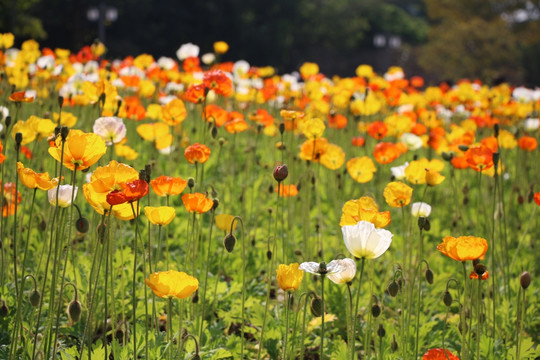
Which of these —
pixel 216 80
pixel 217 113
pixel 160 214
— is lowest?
pixel 160 214

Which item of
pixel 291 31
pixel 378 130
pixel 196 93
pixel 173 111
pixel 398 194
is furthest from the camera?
pixel 291 31

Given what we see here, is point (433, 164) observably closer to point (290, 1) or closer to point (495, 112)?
point (495, 112)

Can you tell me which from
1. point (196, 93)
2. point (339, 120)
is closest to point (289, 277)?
point (196, 93)

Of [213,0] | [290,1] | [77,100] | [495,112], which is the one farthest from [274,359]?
[290,1]

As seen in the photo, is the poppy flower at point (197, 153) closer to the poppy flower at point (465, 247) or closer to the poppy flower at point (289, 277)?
the poppy flower at point (289, 277)

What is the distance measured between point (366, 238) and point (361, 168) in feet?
3.30

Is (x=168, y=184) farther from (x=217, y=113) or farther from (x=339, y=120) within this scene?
(x=339, y=120)

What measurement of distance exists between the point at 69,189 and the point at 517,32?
730 inches

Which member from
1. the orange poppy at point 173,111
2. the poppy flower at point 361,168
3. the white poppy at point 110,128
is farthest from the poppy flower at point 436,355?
the orange poppy at point 173,111

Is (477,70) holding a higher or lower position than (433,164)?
higher

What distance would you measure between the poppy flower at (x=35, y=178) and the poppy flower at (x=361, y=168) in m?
1.14

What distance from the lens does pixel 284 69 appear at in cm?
2203

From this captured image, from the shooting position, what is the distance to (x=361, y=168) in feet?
7.74

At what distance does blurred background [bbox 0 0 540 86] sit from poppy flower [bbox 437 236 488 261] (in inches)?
541
